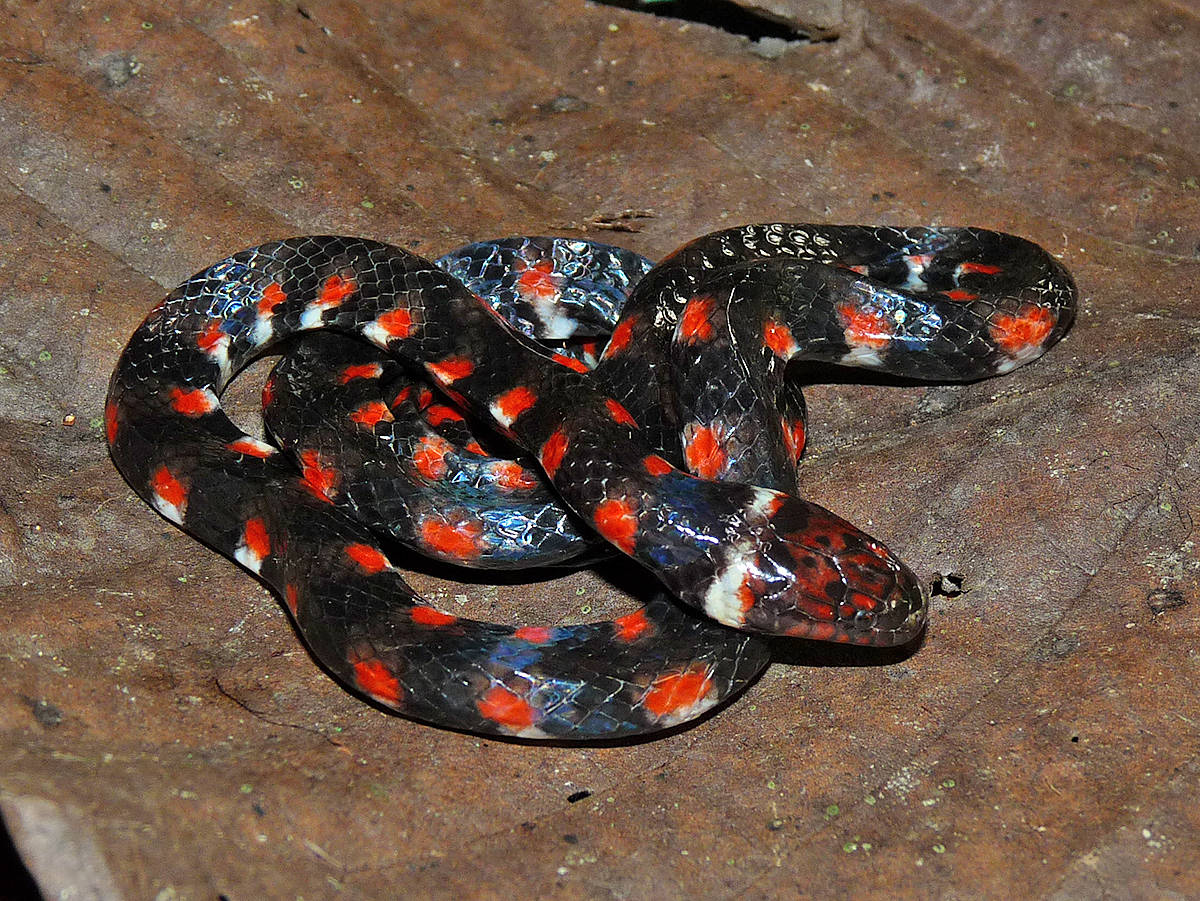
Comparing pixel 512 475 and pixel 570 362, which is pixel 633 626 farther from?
pixel 570 362

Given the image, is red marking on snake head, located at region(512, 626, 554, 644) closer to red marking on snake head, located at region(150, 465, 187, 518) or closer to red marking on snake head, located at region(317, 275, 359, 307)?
red marking on snake head, located at region(150, 465, 187, 518)

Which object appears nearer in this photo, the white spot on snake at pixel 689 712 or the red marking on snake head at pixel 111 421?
the white spot on snake at pixel 689 712

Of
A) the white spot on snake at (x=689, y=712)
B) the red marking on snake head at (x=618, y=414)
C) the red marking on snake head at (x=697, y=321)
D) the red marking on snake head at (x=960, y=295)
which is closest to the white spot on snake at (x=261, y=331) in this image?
the red marking on snake head at (x=618, y=414)

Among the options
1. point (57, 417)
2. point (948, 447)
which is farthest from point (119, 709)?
point (948, 447)

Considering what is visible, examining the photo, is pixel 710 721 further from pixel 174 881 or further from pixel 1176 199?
pixel 1176 199

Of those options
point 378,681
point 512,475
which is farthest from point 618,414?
point 378,681

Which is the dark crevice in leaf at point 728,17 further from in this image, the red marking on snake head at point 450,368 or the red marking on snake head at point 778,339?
the red marking on snake head at point 450,368
